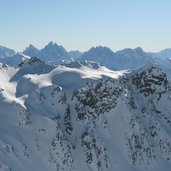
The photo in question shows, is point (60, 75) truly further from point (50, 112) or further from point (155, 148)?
point (155, 148)

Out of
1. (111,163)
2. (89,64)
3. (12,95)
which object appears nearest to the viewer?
(111,163)

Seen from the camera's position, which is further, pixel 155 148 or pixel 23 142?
pixel 155 148

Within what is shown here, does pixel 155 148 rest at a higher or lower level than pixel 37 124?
lower

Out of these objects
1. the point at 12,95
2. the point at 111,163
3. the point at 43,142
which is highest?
the point at 12,95

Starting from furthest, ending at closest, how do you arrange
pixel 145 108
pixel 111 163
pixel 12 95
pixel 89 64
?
pixel 89 64, pixel 145 108, pixel 12 95, pixel 111 163

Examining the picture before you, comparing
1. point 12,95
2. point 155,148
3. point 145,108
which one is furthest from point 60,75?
point 155,148

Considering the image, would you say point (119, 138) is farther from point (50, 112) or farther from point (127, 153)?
point (50, 112)

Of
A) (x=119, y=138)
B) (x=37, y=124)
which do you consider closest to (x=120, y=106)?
(x=119, y=138)
